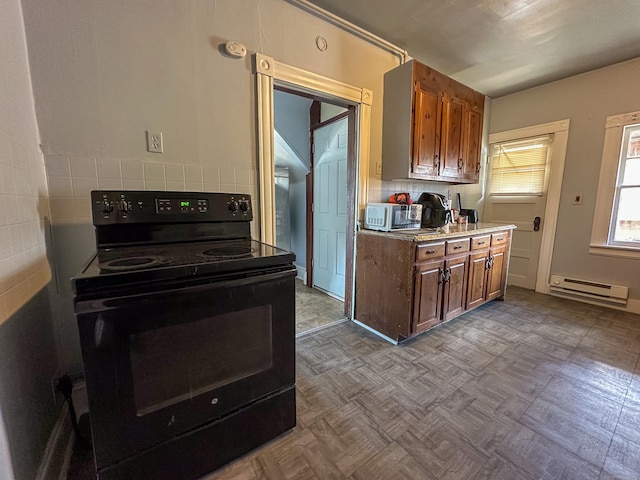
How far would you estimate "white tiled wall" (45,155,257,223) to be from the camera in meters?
1.30

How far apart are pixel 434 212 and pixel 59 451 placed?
2944 millimetres

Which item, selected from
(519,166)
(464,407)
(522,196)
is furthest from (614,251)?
(464,407)

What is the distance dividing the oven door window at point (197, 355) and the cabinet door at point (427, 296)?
1.32 meters

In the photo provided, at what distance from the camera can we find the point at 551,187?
3.26 meters

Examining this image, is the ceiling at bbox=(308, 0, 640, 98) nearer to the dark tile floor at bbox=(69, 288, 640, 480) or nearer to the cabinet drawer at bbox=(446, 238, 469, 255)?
the cabinet drawer at bbox=(446, 238, 469, 255)

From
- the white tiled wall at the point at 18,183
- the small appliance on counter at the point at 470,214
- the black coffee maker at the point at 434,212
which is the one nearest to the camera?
the white tiled wall at the point at 18,183

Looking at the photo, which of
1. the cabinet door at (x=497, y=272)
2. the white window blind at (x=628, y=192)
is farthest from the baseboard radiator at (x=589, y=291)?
the cabinet door at (x=497, y=272)

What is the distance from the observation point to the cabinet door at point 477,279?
2.56 metres

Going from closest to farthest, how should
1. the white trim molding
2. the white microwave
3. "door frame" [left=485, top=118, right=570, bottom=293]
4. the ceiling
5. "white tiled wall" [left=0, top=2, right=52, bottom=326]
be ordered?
1. "white tiled wall" [left=0, top=2, right=52, bottom=326]
2. the white trim molding
3. the ceiling
4. the white microwave
5. "door frame" [left=485, top=118, right=570, bottom=293]

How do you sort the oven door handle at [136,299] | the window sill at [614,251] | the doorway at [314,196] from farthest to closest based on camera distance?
the doorway at [314,196]
the window sill at [614,251]
the oven door handle at [136,299]

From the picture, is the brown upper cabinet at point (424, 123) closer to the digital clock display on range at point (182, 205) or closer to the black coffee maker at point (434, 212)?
the black coffee maker at point (434, 212)

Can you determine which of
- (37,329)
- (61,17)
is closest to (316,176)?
(61,17)

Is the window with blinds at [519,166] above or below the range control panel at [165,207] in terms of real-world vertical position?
above

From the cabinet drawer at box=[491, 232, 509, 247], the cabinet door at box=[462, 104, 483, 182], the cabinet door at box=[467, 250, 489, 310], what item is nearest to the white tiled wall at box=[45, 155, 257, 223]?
the cabinet door at box=[467, 250, 489, 310]
